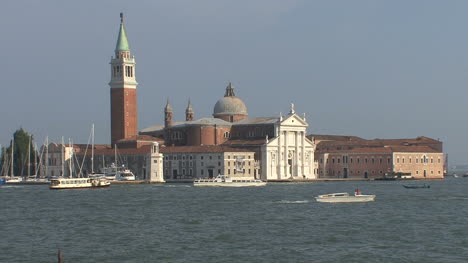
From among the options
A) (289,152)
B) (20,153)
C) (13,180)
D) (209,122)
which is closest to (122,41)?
(209,122)

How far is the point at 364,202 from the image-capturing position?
45.2 metres

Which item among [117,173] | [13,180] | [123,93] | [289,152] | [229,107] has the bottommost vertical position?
[13,180]

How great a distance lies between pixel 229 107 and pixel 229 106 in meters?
0.21

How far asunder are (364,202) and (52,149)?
5039 centimetres

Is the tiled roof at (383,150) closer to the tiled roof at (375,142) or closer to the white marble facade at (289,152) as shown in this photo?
the tiled roof at (375,142)

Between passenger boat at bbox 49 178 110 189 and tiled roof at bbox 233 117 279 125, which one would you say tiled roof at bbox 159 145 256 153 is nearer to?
tiled roof at bbox 233 117 279 125

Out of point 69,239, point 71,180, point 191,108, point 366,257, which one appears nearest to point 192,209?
point 69,239

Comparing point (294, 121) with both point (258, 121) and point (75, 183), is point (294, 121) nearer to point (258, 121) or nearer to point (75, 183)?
point (258, 121)

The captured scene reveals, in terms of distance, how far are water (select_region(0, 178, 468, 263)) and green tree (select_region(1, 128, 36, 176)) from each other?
40521 millimetres

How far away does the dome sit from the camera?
92025mm

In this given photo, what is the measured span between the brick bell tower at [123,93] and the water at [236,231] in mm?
40920

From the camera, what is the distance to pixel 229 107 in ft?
303

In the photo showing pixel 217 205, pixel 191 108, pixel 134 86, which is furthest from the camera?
pixel 191 108

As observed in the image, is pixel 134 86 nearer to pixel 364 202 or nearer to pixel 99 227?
pixel 364 202
